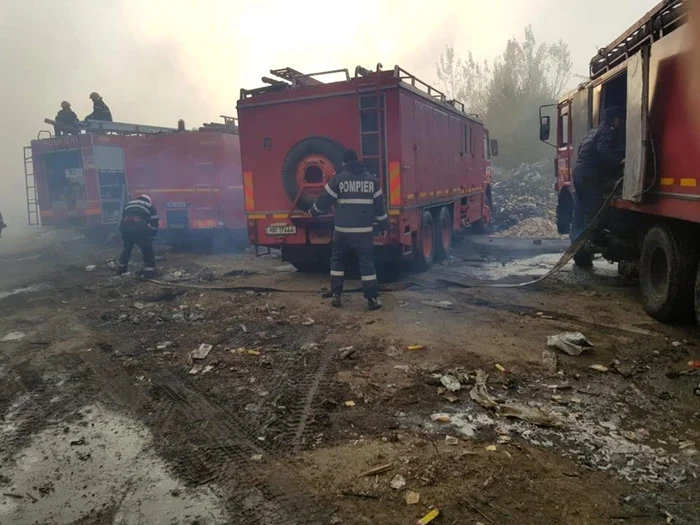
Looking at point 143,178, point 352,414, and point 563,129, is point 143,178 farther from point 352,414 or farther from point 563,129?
point 352,414

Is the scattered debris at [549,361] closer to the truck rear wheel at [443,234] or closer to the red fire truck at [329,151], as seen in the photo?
the red fire truck at [329,151]

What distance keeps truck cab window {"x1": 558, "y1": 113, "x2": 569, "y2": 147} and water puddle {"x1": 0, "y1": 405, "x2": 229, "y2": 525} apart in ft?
26.6

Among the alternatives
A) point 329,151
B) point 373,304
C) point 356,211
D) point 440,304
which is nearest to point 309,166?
point 329,151

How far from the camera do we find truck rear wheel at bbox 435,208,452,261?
9.32 metres

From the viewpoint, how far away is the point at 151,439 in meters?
3.39

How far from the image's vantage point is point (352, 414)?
3555 millimetres

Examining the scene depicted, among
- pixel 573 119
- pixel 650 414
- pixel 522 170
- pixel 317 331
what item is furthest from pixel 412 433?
pixel 522 170

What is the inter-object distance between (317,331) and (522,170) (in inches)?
714

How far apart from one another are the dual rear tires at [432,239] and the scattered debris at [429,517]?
231 inches

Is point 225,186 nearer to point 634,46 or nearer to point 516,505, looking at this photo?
point 634,46

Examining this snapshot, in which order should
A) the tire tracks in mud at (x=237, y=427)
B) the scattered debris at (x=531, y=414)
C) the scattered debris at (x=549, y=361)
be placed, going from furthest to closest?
the scattered debris at (x=549, y=361) → the scattered debris at (x=531, y=414) → the tire tracks in mud at (x=237, y=427)

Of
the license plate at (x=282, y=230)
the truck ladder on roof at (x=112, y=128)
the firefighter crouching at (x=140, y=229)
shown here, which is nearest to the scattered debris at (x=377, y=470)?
the license plate at (x=282, y=230)

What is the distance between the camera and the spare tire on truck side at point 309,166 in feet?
24.8

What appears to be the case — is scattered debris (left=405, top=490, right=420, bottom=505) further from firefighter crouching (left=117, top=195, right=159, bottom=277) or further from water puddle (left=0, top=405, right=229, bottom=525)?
firefighter crouching (left=117, top=195, right=159, bottom=277)
